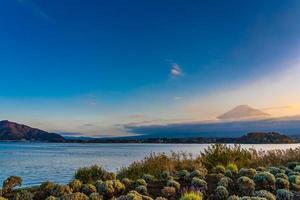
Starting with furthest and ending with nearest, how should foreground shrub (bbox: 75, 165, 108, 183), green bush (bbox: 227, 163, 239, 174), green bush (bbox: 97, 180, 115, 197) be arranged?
foreground shrub (bbox: 75, 165, 108, 183)
green bush (bbox: 227, 163, 239, 174)
green bush (bbox: 97, 180, 115, 197)

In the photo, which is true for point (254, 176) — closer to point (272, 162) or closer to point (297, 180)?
point (297, 180)

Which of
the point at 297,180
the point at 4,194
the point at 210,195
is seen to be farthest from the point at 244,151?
the point at 4,194

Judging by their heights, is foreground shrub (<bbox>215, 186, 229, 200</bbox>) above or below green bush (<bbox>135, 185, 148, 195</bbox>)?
below

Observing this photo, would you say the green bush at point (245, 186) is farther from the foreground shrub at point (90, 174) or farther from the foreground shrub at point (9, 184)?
the foreground shrub at point (9, 184)

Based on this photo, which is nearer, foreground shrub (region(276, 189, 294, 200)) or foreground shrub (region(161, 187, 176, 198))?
foreground shrub (region(276, 189, 294, 200))

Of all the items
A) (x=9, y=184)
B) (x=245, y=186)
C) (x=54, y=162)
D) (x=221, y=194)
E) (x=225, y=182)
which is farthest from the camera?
(x=54, y=162)

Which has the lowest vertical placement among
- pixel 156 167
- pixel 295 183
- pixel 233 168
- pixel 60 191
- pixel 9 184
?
pixel 295 183

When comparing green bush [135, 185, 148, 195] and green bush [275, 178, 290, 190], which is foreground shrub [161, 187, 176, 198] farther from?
green bush [275, 178, 290, 190]

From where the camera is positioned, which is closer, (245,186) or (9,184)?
(245,186)

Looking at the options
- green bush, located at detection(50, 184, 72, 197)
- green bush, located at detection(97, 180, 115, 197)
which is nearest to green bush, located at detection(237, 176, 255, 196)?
green bush, located at detection(97, 180, 115, 197)

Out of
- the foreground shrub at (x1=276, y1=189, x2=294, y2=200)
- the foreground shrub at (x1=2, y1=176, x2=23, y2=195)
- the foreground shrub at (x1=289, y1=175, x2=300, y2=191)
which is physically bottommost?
the foreground shrub at (x1=276, y1=189, x2=294, y2=200)

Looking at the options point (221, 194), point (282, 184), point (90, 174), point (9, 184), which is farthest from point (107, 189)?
point (282, 184)

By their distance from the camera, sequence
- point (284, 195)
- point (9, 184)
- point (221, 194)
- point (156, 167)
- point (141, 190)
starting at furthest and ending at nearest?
point (156, 167) → point (9, 184) → point (141, 190) → point (221, 194) → point (284, 195)

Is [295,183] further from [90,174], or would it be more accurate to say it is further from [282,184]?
[90,174]
